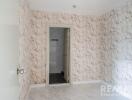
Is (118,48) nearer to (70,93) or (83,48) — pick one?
(83,48)

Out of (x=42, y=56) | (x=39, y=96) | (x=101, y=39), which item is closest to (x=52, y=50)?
(x=42, y=56)

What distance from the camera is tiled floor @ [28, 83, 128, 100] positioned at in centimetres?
368

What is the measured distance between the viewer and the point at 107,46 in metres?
4.80

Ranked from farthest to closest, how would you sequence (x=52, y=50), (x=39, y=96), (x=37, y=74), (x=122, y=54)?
(x=52, y=50)
(x=37, y=74)
(x=122, y=54)
(x=39, y=96)

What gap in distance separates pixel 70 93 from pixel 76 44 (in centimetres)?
183

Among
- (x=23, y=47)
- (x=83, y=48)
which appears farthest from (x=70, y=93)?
(x=23, y=47)

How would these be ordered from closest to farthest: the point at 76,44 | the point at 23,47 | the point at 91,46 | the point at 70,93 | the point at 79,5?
the point at 23,47, the point at 70,93, the point at 79,5, the point at 76,44, the point at 91,46

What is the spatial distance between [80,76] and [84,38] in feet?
4.78

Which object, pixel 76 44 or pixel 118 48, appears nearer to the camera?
pixel 118 48

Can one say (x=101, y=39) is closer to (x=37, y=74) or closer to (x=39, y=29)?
(x=39, y=29)

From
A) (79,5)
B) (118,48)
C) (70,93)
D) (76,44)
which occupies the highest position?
(79,5)

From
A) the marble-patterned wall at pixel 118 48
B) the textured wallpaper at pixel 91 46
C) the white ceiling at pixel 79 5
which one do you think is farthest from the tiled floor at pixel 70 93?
the white ceiling at pixel 79 5

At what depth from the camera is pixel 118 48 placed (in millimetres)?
4199

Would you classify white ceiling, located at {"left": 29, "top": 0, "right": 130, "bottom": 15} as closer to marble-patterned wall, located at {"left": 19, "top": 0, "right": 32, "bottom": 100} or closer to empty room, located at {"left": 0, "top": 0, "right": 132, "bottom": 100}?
empty room, located at {"left": 0, "top": 0, "right": 132, "bottom": 100}
